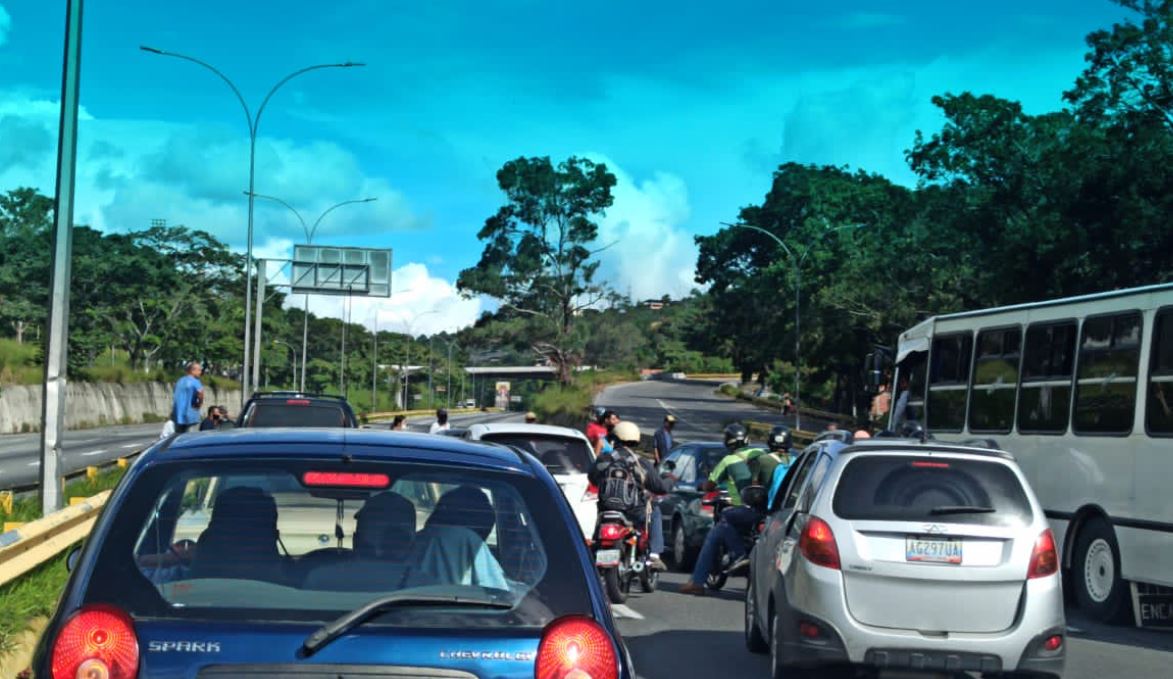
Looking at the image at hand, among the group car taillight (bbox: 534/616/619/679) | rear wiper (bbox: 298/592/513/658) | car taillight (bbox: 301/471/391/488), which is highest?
car taillight (bbox: 301/471/391/488)

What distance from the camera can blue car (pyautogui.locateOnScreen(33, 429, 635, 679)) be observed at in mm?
3885

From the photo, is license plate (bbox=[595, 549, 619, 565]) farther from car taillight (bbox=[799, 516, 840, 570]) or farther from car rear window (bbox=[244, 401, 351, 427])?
car rear window (bbox=[244, 401, 351, 427])

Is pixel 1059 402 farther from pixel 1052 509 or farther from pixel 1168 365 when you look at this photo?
pixel 1168 365

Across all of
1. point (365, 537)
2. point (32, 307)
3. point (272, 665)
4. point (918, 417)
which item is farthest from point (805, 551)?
point (32, 307)

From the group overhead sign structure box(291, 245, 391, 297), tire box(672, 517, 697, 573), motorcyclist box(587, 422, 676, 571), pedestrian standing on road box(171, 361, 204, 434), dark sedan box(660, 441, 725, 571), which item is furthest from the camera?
Answer: overhead sign structure box(291, 245, 391, 297)

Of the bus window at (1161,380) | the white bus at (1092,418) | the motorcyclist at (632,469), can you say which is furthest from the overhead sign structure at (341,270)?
the bus window at (1161,380)

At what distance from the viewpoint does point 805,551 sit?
904cm

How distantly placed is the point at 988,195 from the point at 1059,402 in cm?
3241

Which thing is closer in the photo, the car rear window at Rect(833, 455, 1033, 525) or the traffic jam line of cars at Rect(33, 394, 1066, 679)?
the traffic jam line of cars at Rect(33, 394, 1066, 679)

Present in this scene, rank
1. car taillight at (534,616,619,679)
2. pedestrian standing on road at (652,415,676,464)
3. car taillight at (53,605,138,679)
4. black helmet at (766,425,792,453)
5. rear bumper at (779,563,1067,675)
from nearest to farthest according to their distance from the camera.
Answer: car taillight at (53,605,138,679)
car taillight at (534,616,619,679)
rear bumper at (779,563,1067,675)
black helmet at (766,425,792,453)
pedestrian standing on road at (652,415,676,464)

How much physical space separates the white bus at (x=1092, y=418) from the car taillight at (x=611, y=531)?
4.38m

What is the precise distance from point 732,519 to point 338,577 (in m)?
10.6

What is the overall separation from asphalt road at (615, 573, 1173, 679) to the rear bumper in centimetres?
153

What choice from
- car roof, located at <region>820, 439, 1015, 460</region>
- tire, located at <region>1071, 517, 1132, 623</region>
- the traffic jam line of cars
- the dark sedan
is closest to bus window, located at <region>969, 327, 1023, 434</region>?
tire, located at <region>1071, 517, 1132, 623</region>
